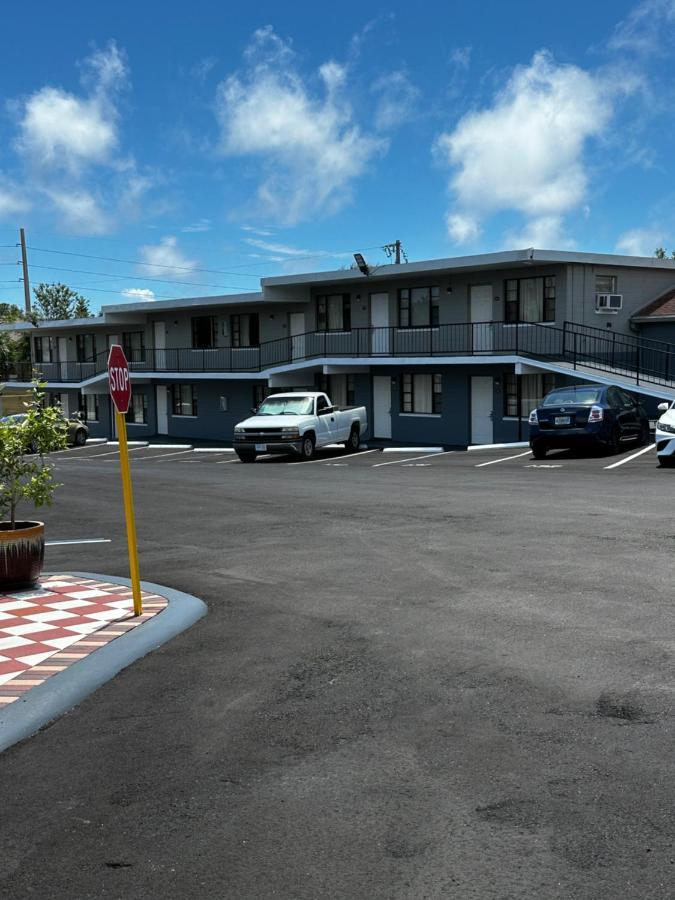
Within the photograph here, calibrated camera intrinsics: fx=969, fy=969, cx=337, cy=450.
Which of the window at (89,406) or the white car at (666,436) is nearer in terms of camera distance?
the white car at (666,436)

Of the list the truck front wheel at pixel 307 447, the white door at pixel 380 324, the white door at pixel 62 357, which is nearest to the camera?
the truck front wheel at pixel 307 447

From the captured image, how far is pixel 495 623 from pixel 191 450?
3132 centimetres

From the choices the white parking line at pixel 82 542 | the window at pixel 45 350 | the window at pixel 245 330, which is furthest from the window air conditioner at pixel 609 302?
the window at pixel 45 350

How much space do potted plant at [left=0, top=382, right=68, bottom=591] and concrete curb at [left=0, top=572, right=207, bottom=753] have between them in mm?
1715

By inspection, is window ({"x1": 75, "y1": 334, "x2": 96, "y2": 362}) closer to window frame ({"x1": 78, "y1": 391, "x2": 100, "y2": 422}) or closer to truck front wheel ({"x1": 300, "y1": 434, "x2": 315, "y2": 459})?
window frame ({"x1": 78, "y1": 391, "x2": 100, "y2": 422})

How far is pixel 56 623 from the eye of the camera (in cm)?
821

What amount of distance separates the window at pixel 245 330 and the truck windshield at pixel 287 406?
39.0 ft

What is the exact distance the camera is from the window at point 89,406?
2083 inches

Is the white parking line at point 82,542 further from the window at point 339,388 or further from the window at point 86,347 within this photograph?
the window at point 86,347

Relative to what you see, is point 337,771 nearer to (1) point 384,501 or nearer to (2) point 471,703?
(2) point 471,703

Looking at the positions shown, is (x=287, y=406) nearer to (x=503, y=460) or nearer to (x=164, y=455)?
(x=503, y=460)

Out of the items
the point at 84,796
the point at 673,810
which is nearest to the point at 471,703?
the point at 673,810

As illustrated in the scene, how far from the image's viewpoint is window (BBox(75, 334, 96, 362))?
5272cm

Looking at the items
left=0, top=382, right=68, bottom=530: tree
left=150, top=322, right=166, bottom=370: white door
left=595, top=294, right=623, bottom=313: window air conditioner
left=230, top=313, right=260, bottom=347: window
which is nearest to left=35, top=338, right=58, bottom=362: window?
left=150, top=322, right=166, bottom=370: white door
